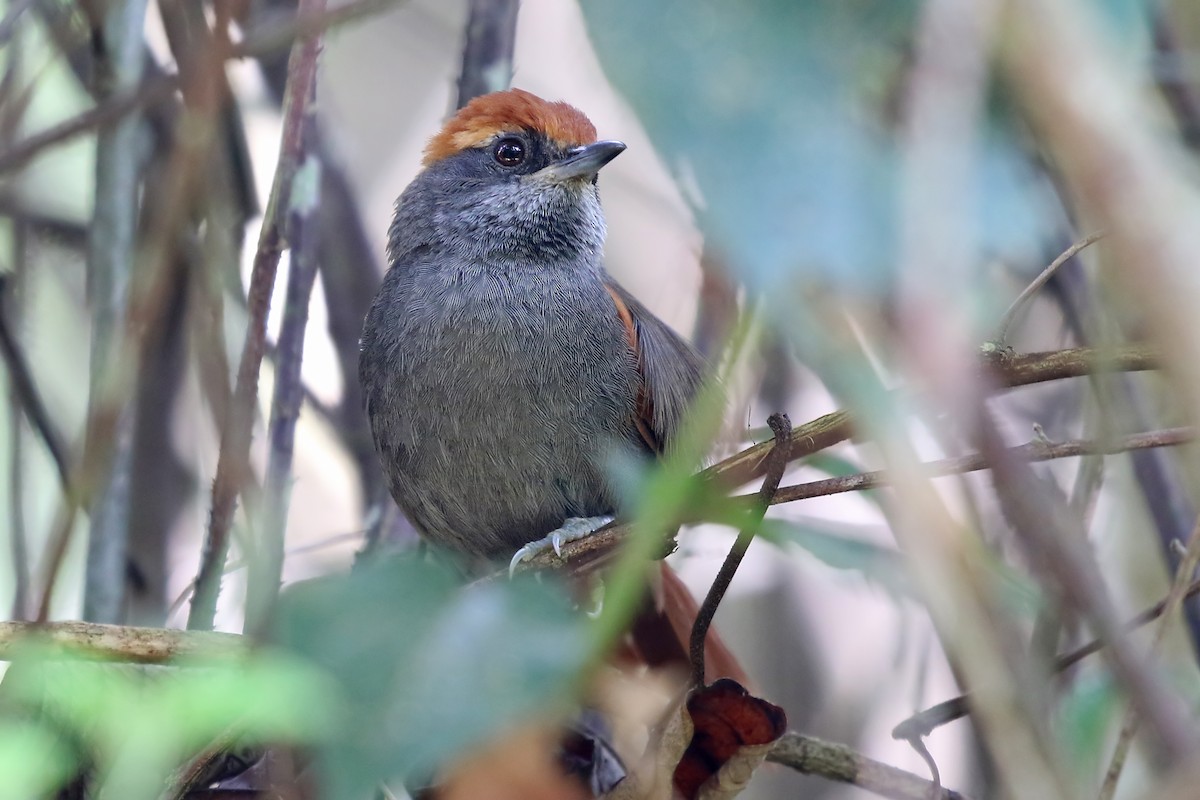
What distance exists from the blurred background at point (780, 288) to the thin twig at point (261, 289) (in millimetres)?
110

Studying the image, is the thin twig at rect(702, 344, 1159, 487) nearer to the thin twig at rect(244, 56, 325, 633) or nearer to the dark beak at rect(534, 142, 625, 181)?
the thin twig at rect(244, 56, 325, 633)

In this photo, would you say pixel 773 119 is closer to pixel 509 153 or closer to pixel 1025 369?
pixel 1025 369

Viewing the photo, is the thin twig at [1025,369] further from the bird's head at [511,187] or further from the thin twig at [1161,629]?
the bird's head at [511,187]

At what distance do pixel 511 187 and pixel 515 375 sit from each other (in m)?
0.83

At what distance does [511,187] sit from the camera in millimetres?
3670

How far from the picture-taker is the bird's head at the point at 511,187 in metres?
3.53

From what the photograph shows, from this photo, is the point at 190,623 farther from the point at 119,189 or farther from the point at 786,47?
the point at 786,47

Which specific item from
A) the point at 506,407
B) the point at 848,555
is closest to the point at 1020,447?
the point at 848,555

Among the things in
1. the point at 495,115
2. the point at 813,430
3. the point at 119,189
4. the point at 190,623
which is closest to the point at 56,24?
the point at 119,189

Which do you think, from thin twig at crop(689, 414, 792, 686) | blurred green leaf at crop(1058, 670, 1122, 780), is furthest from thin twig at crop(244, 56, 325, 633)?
blurred green leaf at crop(1058, 670, 1122, 780)

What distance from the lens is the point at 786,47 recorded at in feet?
3.40

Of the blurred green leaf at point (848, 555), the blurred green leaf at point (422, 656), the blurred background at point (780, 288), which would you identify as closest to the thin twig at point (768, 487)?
the blurred background at point (780, 288)

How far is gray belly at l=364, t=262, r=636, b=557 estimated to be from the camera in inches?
121

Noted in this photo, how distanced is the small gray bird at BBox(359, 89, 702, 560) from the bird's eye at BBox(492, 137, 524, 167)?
132 mm
